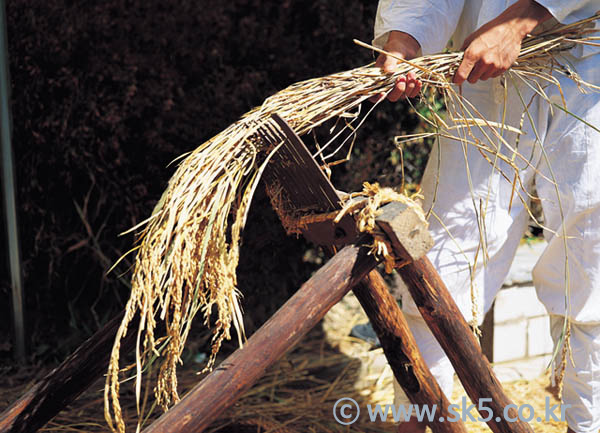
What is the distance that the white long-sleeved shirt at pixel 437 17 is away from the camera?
1.57 metres

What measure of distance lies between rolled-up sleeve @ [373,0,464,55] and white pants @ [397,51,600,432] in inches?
6.5

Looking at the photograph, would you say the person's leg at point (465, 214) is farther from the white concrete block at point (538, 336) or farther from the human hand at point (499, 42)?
the white concrete block at point (538, 336)

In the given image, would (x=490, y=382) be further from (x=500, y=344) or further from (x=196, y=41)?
(x=196, y=41)

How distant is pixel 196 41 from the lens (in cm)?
252

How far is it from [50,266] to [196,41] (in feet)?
3.44

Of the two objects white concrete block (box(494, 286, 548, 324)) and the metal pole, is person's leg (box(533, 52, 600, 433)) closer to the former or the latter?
white concrete block (box(494, 286, 548, 324))

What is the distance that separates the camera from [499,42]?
4.73 feet

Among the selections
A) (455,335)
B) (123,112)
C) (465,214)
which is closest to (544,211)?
(465,214)

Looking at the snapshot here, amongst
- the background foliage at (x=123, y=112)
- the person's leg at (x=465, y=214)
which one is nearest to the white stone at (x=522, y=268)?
the background foliage at (x=123, y=112)

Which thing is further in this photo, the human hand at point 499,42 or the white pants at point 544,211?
the white pants at point 544,211

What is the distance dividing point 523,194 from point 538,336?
984 millimetres

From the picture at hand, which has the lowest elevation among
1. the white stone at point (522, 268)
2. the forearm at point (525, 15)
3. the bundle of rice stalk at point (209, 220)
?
the white stone at point (522, 268)

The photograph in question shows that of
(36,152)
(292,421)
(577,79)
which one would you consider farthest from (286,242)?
(577,79)

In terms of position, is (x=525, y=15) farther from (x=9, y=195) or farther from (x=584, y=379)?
(x=9, y=195)
